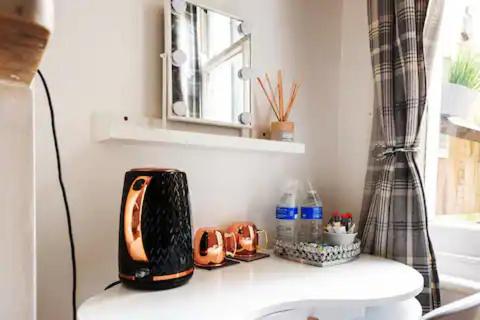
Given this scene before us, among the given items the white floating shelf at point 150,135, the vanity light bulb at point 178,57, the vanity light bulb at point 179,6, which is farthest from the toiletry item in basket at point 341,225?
the vanity light bulb at point 179,6

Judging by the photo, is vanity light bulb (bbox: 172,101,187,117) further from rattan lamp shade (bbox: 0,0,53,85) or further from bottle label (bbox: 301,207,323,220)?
rattan lamp shade (bbox: 0,0,53,85)

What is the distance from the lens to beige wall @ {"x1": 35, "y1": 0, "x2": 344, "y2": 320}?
0.96 m

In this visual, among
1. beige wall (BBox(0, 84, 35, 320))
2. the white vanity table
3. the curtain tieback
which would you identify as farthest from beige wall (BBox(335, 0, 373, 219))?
beige wall (BBox(0, 84, 35, 320))

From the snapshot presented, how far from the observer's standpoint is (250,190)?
142cm

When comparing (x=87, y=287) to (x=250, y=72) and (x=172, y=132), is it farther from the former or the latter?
(x=250, y=72)

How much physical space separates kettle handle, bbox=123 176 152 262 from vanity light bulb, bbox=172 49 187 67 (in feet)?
1.43

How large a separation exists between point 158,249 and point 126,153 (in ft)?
1.14

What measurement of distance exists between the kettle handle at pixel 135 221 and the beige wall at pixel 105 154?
205 mm

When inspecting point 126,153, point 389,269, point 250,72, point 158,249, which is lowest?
point 389,269

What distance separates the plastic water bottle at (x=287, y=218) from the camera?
1.39 m

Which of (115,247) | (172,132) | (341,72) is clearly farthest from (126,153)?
(341,72)

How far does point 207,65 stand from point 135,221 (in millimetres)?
614

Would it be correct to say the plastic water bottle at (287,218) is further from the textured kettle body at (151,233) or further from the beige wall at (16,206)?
the beige wall at (16,206)

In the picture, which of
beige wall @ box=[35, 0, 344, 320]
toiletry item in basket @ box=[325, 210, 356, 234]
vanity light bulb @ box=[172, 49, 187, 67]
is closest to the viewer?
beige wall @ box=[35, 0, 344, 320]
